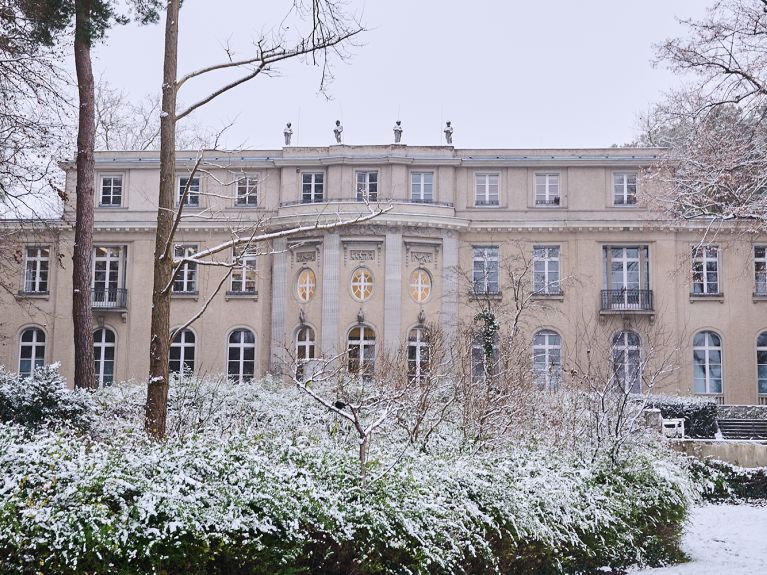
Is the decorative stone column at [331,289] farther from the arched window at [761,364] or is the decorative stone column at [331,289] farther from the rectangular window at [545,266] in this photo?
the arched window at [761,364]

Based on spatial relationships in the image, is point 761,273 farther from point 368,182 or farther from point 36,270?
point 36,270

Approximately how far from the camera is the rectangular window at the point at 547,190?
110 ft

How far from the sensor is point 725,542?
1400 centimetres

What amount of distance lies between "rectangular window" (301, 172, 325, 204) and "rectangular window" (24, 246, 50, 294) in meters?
9.47

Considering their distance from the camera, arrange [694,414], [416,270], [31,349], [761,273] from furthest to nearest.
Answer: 1. [31,349]
2. [761,273]
3. [416,270]
4. [694,414]

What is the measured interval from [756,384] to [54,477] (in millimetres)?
29266

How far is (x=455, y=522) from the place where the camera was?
8.20 m

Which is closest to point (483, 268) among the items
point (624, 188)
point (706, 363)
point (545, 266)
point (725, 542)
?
point (545, 266)

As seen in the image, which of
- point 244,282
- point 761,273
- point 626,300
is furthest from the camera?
point 244,282

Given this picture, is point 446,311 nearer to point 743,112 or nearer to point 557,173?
point 557,173

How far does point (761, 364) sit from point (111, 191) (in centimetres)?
2331

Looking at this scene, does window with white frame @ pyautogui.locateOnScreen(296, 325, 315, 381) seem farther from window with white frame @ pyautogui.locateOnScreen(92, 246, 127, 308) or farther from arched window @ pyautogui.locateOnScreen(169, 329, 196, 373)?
window with white frame @ pyautogui.locateOnScreen(92, 246, 127, 308)

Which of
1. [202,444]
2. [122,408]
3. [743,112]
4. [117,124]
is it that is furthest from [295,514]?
[117,124]

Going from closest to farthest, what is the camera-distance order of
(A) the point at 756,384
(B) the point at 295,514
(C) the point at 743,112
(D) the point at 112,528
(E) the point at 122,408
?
(D) the point at 112,528 < (B) the point at 295,514 < (E) the point at 122,408 < (C) the point at 743,112 < (A) the point at 756,384
